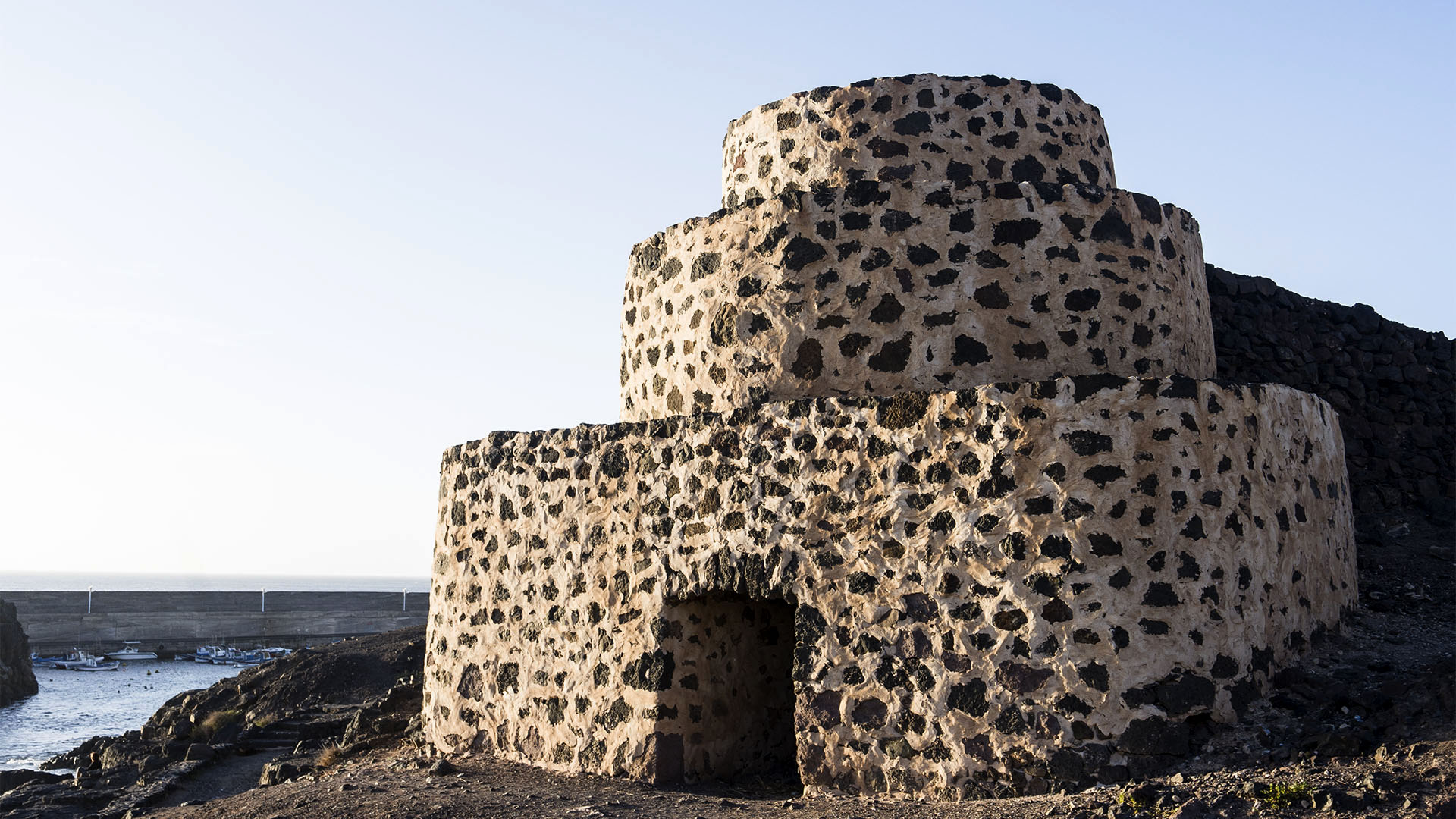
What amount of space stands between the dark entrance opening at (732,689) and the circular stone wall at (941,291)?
156 centimetres

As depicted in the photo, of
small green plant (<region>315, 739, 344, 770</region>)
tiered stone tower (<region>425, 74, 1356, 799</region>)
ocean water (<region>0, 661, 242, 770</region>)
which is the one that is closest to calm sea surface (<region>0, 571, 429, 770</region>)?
ocean water (<region>0, 661, 242, 770</region>)

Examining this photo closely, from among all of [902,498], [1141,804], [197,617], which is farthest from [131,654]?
[1141,804]

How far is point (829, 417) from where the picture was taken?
733 centimetres

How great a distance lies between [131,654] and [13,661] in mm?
7553

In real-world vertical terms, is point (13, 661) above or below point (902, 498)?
below

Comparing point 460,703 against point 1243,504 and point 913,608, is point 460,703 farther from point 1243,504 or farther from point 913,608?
point 1243,504

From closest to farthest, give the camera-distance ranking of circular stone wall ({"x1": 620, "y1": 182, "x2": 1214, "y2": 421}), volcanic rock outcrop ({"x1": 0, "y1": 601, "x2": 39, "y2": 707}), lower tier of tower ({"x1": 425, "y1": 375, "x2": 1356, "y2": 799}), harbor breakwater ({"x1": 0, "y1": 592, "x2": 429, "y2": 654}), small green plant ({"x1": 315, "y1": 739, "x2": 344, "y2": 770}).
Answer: lower tier of tower ({"x1": 425, "y1": 375, "x2": 1356, "y2": 799}) → circular stone wall ({"x1": 620, "y1": 182, "x2": 1214, "y2": 421}) → small green plant ({"x1": 315, "y1": 739, "x2": 344, "y2": 770}) → volcanic rock outcrop ({"x1": 0, "y1": 601, "x2": 39, "y2": 707}) → harbor breakwater ({"x1": 0, "y1": 592, "x2": 429, "y2": 654})

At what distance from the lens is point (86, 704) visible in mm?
30219

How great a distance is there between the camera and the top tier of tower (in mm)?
8617

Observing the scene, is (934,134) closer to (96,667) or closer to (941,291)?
(941,291)

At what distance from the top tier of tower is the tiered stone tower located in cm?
2

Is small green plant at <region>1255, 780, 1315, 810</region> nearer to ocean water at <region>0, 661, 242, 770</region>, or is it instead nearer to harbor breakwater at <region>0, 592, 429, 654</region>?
ocean water at <region>0, 661, 242, 770</region>

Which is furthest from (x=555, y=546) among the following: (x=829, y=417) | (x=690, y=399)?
(x=829, y=417)

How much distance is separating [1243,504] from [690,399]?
386 cm
